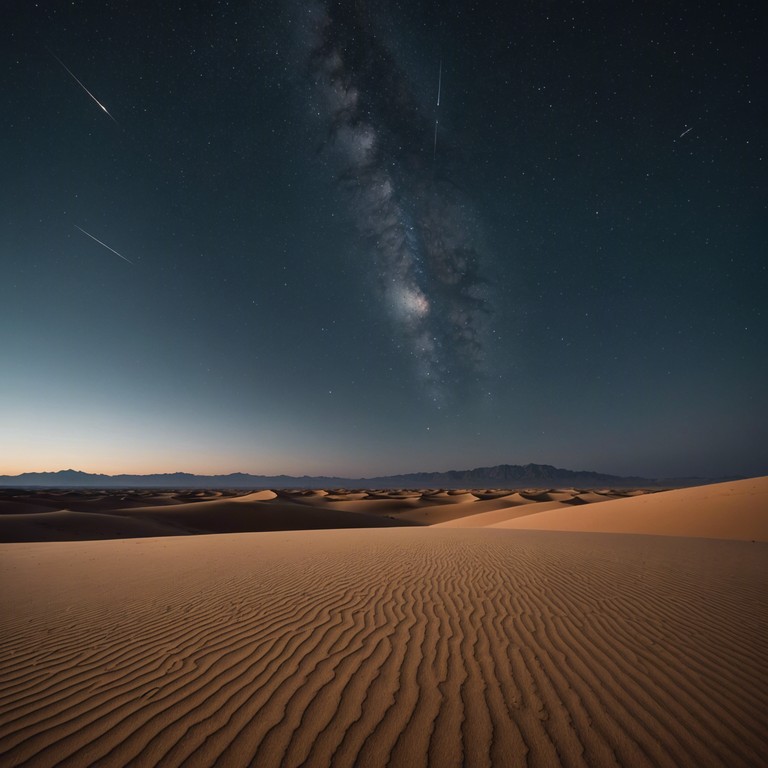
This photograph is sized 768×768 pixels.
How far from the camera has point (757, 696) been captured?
11.5 ft

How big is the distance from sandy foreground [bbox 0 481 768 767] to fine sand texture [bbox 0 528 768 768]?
22 millimetres

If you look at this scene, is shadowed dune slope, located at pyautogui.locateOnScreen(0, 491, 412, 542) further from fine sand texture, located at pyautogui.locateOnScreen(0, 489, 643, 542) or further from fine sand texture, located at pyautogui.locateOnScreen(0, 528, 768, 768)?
fine sand texture, located at pyautogui.locateOnScreen(0, 528, 768, 768)

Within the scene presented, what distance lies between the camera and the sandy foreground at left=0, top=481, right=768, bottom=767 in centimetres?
278

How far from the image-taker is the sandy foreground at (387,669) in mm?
2781

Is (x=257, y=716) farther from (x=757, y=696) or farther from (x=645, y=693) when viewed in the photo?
(x=757, y=696)

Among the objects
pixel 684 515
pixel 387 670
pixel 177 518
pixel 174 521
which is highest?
pixel 684 515

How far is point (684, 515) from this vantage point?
1706 cm

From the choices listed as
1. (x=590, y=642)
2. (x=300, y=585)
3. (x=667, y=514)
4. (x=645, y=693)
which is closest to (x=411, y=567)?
(x=300, y=585)

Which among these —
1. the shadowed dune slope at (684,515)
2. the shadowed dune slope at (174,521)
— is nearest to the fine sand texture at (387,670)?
the shadowed dune slope at (684,515)

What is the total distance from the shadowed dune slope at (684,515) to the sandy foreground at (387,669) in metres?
8.57

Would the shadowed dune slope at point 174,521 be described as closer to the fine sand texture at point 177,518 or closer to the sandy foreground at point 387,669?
the fine sand texture at point 177,518

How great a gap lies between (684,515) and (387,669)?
63.4 feet

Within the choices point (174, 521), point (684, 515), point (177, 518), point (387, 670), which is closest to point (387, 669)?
point (387, 670)

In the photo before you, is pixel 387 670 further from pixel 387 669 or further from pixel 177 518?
pixel 177 518
